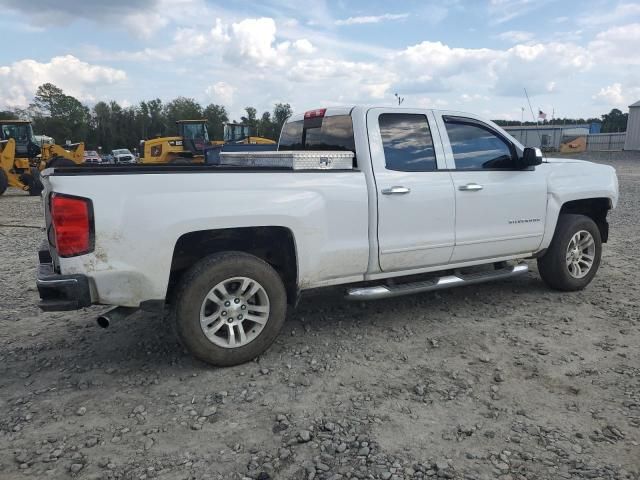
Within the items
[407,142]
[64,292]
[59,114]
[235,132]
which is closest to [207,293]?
[64,292]

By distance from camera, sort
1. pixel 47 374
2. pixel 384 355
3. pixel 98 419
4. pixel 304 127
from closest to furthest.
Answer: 1. pixel 98 419
2. pixel 47 374
3. pixel 384 355
4. pixel 304 127

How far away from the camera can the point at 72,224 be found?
10.7ft

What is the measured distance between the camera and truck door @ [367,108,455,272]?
4.28 m

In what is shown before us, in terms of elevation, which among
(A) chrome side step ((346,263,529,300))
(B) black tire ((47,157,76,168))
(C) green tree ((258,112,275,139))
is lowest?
(A) chrome side step ((346,263,529,300))

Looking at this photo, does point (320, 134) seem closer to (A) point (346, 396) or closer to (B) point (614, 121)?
(A) point (346, 396)

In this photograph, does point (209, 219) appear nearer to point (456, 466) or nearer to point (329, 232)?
point (329, 232)

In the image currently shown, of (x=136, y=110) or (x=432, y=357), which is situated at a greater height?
(x=136, y=110)

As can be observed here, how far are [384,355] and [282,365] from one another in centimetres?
81

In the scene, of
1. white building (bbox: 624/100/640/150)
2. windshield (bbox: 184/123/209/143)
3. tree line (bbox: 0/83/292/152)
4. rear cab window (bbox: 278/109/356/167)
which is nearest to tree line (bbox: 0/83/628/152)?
tree line (bbox: 0/83/292/152)

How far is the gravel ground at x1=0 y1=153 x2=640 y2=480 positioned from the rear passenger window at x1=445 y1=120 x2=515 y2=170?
1426 mm

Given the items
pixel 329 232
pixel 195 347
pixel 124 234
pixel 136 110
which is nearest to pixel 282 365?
pixel 195 347

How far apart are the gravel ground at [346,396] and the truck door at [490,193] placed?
68 cm

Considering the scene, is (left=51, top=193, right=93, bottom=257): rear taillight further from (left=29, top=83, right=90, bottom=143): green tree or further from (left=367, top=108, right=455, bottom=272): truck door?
(left=29, top=83, right=90, bottom=143): green tree

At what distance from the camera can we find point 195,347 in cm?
367
